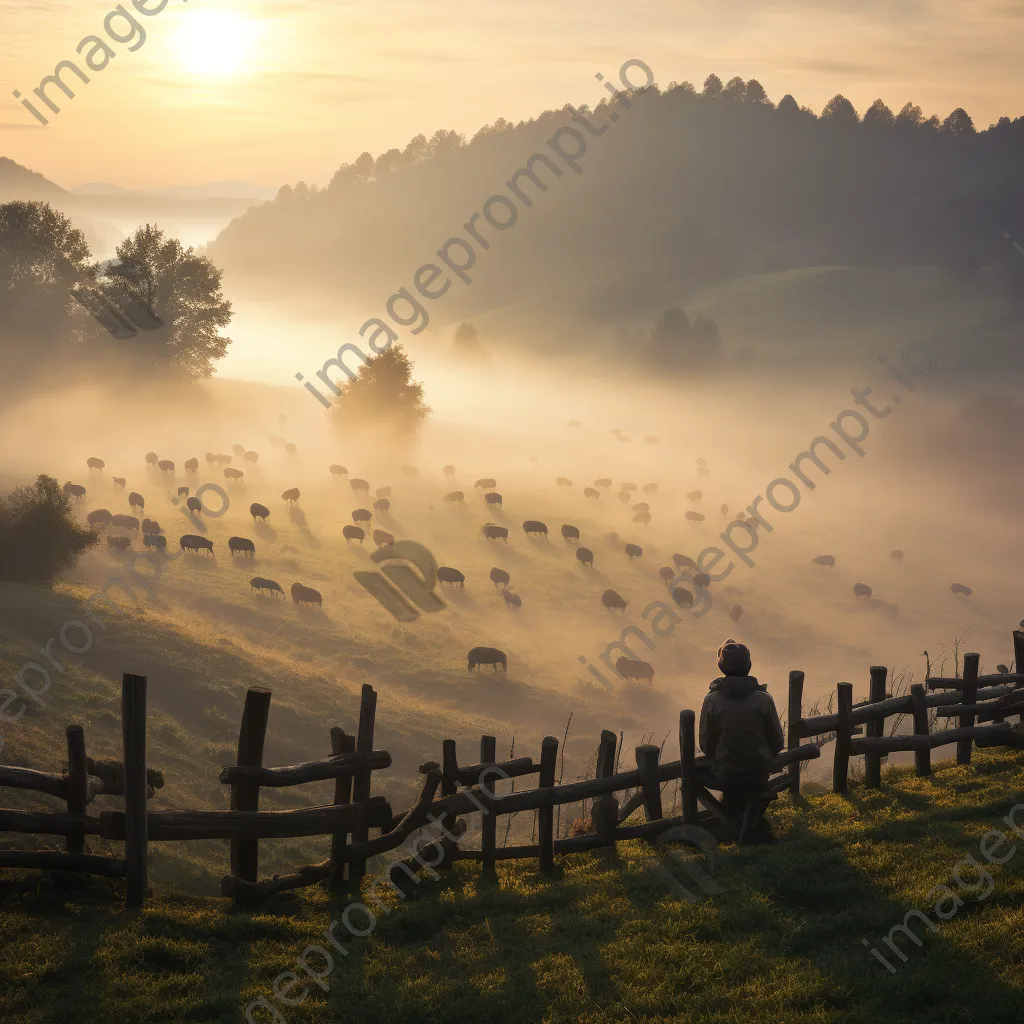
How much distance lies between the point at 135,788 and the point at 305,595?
32315mm

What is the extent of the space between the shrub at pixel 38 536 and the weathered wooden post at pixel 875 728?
103 ft

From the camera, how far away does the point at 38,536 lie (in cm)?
3550

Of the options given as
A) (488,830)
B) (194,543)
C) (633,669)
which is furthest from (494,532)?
(488,830)

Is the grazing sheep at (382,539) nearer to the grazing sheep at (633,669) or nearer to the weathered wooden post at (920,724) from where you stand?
the grazing sheep at (633,669)

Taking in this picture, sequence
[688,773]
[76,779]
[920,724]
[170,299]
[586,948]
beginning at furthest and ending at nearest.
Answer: [170,299] < [920,724] < [688,773] < [76,779] < [586,948]

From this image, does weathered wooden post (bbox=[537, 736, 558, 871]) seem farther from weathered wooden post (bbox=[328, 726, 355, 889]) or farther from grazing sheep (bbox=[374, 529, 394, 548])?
grazing sheep (bbox=[374, 529, 394, 548])

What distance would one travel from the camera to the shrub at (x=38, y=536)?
3478 cm

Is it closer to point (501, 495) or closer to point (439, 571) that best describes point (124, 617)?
point (439, 571)

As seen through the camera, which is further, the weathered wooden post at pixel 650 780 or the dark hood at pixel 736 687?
the weathered wooden post at pixel 650 780

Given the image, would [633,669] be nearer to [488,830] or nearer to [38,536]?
[38,536]

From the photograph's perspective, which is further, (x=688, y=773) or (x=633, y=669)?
(x=633, y=669)

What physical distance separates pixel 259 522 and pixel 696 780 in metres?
43.4

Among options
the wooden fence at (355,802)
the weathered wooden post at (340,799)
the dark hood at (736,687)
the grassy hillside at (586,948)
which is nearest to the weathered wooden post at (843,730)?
the wooden fence at (355,802)

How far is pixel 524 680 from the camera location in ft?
123
